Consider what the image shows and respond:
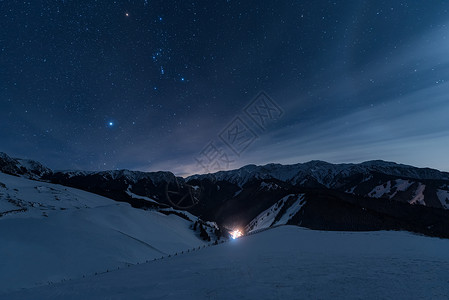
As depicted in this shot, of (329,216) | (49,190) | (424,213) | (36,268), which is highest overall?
(49,190)

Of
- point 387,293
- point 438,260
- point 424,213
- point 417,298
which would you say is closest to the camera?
point 417,298

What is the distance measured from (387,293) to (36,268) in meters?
25.9

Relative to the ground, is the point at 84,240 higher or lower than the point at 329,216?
higher

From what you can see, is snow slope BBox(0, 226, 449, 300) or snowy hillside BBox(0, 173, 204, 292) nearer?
snow slope BBox(0, 226, 449, 300)

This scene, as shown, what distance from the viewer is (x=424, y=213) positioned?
412 feet

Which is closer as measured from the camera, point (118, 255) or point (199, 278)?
point (199, 278)

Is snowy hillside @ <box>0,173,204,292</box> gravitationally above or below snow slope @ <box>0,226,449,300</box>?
above

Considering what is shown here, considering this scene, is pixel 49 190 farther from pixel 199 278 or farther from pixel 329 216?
pixel 329 216

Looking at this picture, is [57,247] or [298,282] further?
[57,247]

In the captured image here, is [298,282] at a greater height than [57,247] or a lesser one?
lesser

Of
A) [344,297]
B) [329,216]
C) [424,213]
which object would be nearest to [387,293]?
[344,297]

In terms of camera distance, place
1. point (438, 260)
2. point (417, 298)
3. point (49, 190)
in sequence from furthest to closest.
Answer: point (49, 190) < point (438, 260) < point (417, 298)

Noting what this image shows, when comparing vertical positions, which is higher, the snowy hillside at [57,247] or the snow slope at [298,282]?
the snowy hillside at [57,247]

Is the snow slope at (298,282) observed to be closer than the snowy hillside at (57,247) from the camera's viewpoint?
Yes
